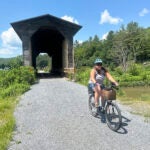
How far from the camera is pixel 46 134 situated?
22.2 ft

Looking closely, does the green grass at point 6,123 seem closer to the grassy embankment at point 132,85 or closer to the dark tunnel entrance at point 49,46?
the grassy embankment at point 132,85

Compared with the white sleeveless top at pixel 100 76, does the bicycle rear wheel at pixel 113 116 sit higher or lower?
lower

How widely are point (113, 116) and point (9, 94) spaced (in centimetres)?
756

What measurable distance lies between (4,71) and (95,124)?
41.1 ft

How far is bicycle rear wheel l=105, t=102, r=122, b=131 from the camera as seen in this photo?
693 cm

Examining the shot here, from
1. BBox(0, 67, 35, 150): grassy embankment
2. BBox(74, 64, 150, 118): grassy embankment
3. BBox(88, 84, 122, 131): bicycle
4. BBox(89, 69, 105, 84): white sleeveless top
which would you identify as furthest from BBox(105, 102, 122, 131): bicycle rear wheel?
BBox(74, 64, 150, 118): grassy embankment

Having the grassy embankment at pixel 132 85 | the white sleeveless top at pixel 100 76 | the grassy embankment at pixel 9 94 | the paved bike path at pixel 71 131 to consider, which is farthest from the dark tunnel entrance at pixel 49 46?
the white sleeveless top at pixel 100 76

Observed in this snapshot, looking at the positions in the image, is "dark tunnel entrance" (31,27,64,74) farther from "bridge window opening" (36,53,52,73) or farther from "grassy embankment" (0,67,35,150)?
"grassy embankment" (0,67,35,150)

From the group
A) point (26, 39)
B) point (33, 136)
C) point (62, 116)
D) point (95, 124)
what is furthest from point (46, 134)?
point (26, 39)

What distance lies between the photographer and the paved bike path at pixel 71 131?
19.5ft

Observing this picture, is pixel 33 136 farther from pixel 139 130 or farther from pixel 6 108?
pixel 6 108

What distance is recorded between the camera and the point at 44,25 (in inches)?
1020

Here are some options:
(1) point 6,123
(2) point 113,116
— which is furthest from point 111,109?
(1) point 6,123

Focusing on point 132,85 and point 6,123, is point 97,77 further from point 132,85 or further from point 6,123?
point 132,85
